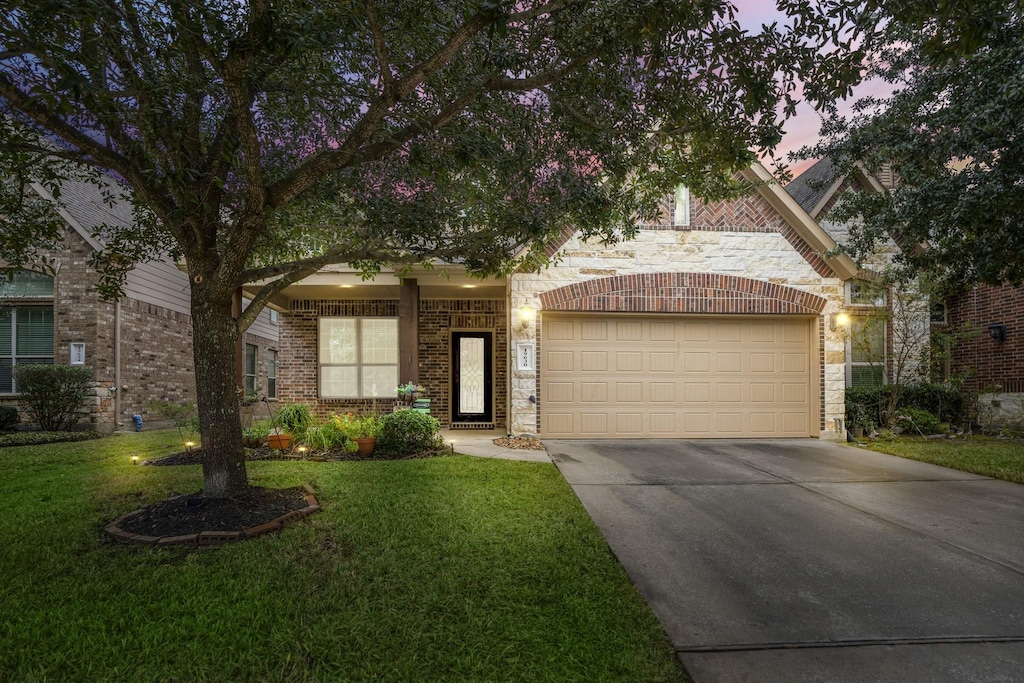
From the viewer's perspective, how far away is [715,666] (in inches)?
100

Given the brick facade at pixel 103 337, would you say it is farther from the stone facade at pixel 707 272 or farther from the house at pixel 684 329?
the stone facade at pixel 707 272

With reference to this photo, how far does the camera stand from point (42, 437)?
905 centimetres

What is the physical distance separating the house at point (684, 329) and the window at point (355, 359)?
2.11 m

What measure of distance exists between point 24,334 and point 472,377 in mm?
9015

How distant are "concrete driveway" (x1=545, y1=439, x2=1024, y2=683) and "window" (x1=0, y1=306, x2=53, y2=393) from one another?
35.3 ft

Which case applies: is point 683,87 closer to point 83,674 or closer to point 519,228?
point 519,228

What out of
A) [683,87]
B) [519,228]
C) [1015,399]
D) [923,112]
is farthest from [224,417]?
[1015,399]

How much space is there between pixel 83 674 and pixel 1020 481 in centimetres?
907

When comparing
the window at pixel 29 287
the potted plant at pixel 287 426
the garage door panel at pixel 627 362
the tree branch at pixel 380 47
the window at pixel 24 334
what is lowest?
the potted plant at pixel 287 426

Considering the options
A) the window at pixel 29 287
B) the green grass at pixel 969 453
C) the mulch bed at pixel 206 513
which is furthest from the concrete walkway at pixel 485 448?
the window at pixel 29 287

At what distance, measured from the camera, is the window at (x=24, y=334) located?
1066 cm

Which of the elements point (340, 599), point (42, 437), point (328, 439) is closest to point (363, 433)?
point (328, 439)

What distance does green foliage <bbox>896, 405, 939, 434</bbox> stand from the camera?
1076 centimetres

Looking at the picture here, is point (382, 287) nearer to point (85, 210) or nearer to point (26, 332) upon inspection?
point (85, 210)
